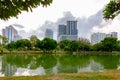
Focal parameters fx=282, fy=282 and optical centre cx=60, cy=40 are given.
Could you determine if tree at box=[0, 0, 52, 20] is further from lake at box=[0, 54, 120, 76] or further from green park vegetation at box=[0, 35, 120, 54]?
green park vegetation at box=[0, 35, 120, 54]

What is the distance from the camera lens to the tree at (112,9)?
849 inches

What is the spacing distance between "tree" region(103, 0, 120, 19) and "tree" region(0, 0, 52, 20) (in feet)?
45.8

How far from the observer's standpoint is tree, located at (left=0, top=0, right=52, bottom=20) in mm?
8000

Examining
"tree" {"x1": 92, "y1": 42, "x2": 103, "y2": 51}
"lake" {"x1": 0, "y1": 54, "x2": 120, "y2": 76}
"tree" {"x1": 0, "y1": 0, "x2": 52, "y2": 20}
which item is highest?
"tree" {"x1": 92, "y1": 42, "x2": 103, "y2": 51}

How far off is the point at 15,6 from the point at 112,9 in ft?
48.6

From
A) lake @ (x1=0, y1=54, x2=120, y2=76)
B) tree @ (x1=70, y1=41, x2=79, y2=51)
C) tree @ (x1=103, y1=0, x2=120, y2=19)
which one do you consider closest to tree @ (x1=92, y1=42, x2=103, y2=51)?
tree @ (x1=70, y1=41, x2=79, y2=51)

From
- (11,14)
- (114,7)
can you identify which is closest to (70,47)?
(114,7)

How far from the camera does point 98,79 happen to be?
18.6m

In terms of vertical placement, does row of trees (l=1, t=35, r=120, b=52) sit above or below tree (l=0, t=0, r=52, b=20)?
above

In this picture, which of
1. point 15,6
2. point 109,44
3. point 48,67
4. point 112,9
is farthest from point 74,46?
point 15,6

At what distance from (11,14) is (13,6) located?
36cm

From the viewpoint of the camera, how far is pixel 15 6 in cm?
816

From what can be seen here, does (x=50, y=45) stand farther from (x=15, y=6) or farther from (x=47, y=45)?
(x=15, y=6)

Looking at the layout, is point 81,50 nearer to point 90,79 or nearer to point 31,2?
point 90,79
